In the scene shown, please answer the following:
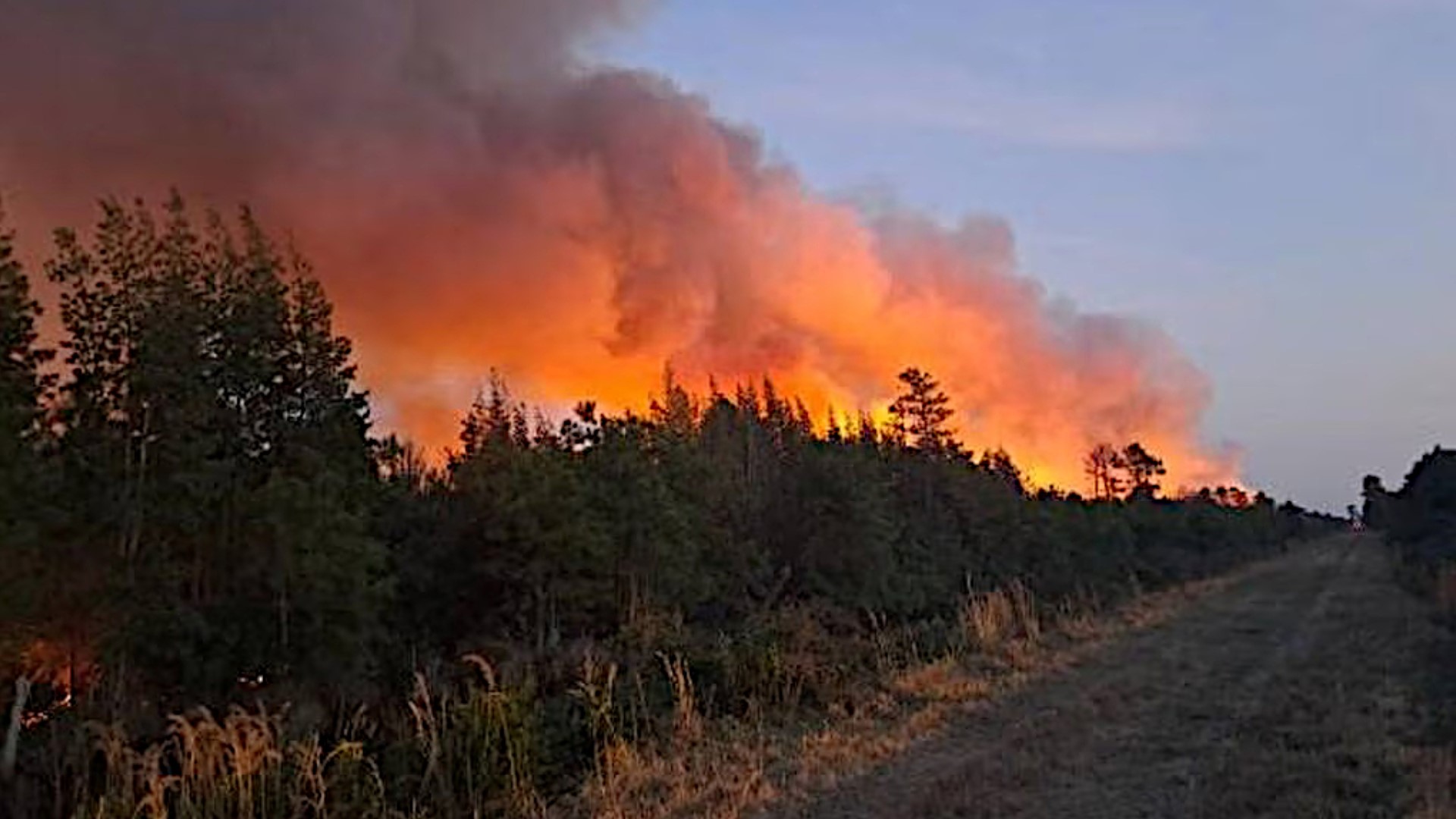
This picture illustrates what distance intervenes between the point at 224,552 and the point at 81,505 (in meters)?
4.06

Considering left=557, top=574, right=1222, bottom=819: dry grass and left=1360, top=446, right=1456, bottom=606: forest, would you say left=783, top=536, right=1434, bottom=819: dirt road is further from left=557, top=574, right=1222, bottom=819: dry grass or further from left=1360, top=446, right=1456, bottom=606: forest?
left=1360, top=446, right=1456, bottom=606: forest

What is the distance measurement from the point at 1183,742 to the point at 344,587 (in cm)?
2410

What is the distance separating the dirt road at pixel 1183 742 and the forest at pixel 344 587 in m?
2.84

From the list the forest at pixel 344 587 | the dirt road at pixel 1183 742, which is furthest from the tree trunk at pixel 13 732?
the dirt road at pixel 1183 742

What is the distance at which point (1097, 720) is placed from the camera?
1590cm

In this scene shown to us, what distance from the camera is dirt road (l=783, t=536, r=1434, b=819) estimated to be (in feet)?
37.1

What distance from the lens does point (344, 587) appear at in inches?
1312

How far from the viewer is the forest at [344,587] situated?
43.7 ft

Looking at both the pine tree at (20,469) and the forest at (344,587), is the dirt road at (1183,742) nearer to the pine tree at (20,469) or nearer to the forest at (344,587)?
the forest at (344,587)

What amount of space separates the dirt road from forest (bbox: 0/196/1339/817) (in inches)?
112

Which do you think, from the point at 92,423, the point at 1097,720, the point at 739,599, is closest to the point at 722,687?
the point at 1097,720

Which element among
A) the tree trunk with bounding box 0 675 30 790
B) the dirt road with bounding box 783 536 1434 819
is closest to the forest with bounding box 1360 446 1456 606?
the dirt road with bounding box 783 536 1434 819

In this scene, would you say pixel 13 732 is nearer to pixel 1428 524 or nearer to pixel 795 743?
pixel 795 743

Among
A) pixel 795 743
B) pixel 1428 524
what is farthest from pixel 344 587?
pixel 1428 524
